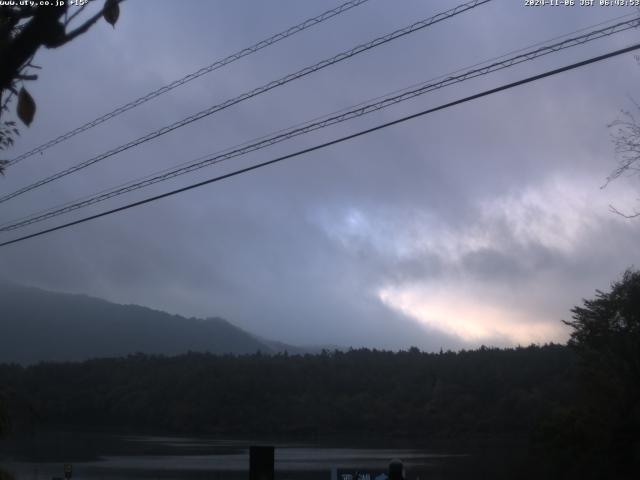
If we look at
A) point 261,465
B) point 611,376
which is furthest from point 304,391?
point 261,465

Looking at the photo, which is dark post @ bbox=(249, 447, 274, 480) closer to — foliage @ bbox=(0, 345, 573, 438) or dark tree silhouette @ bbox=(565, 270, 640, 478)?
dark tree silhouette @ bbox=(565, 270, 640, 478)

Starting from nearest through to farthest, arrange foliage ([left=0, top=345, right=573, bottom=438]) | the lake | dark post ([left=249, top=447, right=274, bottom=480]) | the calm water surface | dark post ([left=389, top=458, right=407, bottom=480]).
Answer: dark post ([left=389, top=458, right=407, bottom=480]) → dark post ([left=249, top=447, right=274, bottom=480]) → the lake → the calm water surface → foliage ([left=0, top=345, right=573, bottom=438])

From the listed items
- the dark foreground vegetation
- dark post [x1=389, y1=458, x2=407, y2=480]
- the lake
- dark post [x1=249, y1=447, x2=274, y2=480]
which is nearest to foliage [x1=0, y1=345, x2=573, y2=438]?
the dark foreground vegetation

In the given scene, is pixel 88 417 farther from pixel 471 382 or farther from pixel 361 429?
pixel 471 382

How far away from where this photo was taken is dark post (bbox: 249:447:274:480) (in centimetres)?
973

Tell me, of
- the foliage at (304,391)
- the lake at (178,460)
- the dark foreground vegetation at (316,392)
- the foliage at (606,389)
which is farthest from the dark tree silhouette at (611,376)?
the foliage at (304,391)

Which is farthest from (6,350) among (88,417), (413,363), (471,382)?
(471,382)

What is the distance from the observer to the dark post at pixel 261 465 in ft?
31.9

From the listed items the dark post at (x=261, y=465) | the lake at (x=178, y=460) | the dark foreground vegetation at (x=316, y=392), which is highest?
the dark foreground vegetation at (x=316, y=392)

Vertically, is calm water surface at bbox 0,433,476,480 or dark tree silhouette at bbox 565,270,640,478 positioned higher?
dark tree silhouette at bbox 565,270,640,478

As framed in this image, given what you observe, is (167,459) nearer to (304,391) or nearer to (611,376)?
(611,376)

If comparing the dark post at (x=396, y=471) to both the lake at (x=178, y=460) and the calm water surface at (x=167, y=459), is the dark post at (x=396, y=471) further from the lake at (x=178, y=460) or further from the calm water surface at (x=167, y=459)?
the calm water surface at (x=167, y=459)

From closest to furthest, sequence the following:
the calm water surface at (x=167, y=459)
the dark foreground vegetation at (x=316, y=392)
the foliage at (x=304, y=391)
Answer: the calm water surface at (x=167, y=459) → the dark foreground vegetation at (x=316, y=392) → the foliage at (x=304, y=391)

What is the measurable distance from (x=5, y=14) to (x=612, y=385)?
33.9 metres
